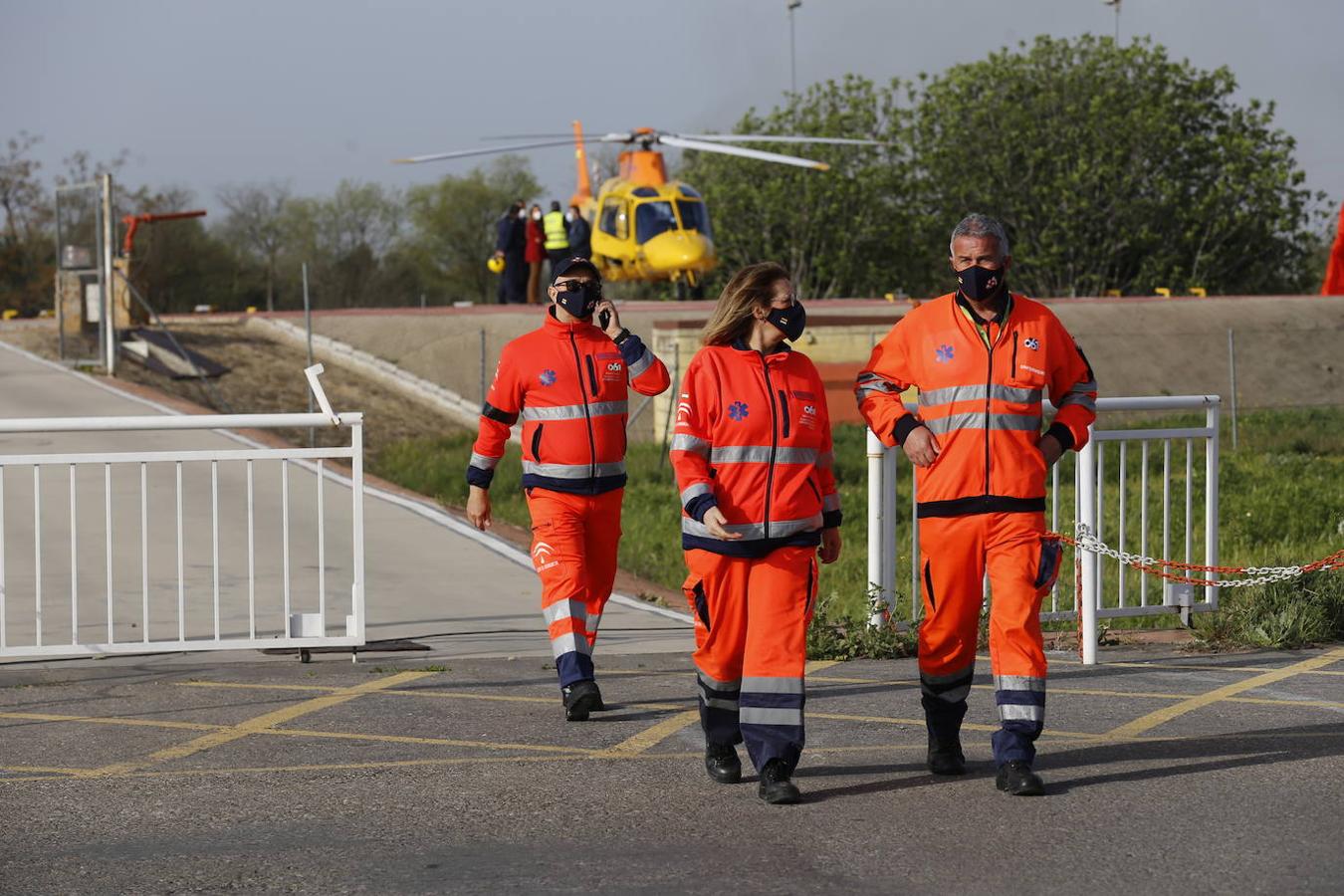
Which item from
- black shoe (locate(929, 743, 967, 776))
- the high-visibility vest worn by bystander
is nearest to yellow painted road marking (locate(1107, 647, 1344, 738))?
black shoe (locate(929, 743, 967, 776))

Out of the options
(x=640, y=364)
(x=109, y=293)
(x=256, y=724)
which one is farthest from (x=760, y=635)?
(x=109, y=293)

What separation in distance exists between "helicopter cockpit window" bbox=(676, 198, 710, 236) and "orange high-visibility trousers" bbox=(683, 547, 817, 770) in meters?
28.6

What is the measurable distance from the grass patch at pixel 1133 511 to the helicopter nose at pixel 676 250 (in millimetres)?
10402

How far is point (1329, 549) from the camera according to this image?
13.7 m

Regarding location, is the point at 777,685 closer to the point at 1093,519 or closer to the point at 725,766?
the point at 725,766

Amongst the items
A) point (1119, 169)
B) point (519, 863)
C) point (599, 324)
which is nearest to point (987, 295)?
point (599, 324)

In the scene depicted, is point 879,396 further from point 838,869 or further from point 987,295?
point 838,869

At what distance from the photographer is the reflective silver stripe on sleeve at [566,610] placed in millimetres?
7223

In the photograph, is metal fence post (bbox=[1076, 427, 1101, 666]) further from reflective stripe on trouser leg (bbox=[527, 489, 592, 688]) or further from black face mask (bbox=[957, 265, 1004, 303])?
black face mask (bbox=[957, 265, 1004, 303])

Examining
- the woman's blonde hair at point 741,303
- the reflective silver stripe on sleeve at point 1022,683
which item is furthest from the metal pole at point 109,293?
the reflective silver stripe on sleeve at point 1022,683

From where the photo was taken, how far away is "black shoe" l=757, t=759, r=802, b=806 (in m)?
5.68

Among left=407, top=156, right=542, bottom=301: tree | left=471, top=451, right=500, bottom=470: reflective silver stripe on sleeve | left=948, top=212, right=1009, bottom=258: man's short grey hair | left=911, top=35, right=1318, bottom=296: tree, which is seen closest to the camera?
left=948, top=212, right=1009, bottom=258: man's short grey hair

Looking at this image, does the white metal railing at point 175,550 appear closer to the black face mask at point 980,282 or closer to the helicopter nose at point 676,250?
the black face mask at point 980,282

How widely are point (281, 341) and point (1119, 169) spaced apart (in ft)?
87.7
